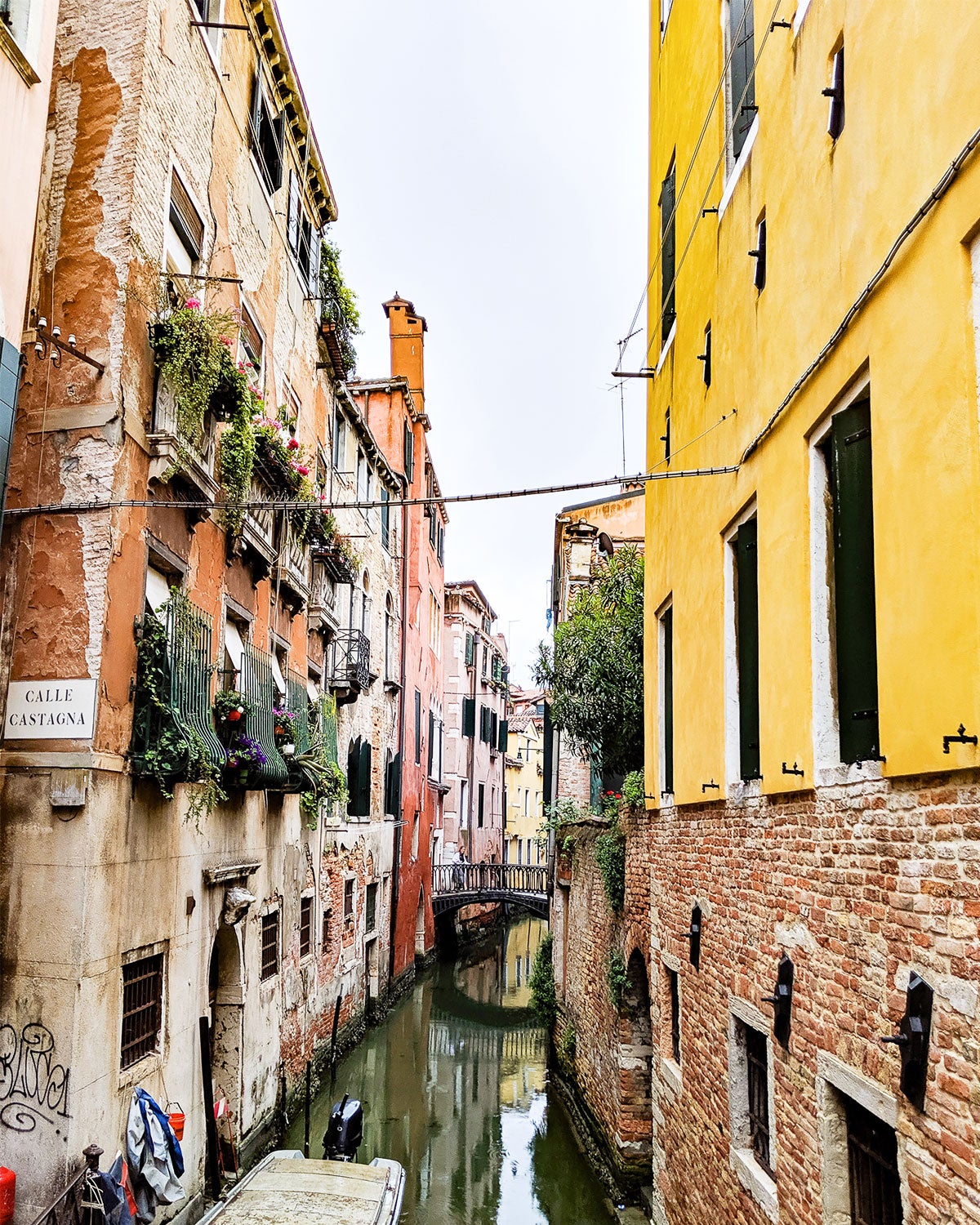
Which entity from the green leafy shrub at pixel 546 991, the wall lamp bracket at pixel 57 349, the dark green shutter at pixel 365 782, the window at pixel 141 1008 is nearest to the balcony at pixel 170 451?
the wall lamp bracket at pixel 57 349

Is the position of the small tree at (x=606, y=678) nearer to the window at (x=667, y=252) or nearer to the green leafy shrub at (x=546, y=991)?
the green leafy shrub at (x=546, y=991)

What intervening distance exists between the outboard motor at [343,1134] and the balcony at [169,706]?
415 centimetres

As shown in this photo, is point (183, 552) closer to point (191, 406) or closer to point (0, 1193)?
point (191, 406)

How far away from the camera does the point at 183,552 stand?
959 centimetres

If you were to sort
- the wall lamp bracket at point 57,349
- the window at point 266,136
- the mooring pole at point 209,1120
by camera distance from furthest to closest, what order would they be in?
the window at point 266,136 < the mooring pole at point 209,1120 < the wall lamp bracket at point 57,349

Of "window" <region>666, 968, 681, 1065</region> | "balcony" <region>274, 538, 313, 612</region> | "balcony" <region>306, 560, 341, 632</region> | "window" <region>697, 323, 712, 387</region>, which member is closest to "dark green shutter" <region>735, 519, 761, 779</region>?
"window" <region>697, 323, 712, 387</region>

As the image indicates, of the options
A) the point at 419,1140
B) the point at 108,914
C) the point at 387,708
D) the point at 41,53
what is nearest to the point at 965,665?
the point at 108,914

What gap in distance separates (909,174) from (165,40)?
742 centimetres

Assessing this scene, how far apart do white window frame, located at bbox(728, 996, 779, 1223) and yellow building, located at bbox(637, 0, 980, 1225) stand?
2cm

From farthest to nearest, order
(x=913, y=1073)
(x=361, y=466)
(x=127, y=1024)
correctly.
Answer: (x=361, y=466) → (x=127, y=1024) → (x=913, y=1073)

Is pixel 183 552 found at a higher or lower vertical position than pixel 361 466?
lower

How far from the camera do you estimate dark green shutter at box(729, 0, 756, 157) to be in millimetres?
6969

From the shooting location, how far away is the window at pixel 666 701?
32.3 ft

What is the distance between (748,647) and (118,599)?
4643 millimetres
